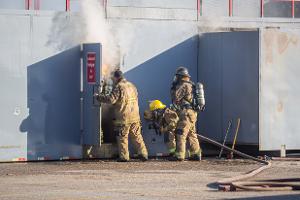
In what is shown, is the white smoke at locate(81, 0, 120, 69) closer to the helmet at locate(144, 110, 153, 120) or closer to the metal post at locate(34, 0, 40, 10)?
the metal post at locate(34, 0, 40, 10)

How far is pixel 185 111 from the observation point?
17.1 metres

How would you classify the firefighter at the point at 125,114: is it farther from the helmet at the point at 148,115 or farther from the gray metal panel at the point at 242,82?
the gray metal panel at the point at 242,82

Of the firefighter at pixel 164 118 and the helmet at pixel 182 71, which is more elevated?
the helmet at pixel 182 71

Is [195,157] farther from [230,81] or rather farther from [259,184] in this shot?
[259,184]

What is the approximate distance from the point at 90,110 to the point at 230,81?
3.16 metres

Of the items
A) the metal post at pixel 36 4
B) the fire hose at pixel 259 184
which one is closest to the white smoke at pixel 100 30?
the metal post at pixel 36 4

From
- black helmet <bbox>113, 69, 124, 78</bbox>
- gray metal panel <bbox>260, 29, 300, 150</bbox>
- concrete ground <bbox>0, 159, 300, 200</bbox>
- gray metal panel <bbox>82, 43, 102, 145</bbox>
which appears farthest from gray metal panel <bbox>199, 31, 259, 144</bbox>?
gray metal panel <bbox>82, 43, 102, 145</bbox>

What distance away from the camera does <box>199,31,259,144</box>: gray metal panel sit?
1753 cm

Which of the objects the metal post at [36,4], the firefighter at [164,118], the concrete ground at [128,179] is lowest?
the concrete ground at [128,179]

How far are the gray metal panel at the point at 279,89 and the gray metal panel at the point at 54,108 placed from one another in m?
3.86

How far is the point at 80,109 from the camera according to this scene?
17078mm

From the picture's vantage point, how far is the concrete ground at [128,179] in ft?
39.0

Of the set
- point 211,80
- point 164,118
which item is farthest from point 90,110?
point 211,80

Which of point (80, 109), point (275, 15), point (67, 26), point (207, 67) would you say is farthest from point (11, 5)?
point (275, 15)
